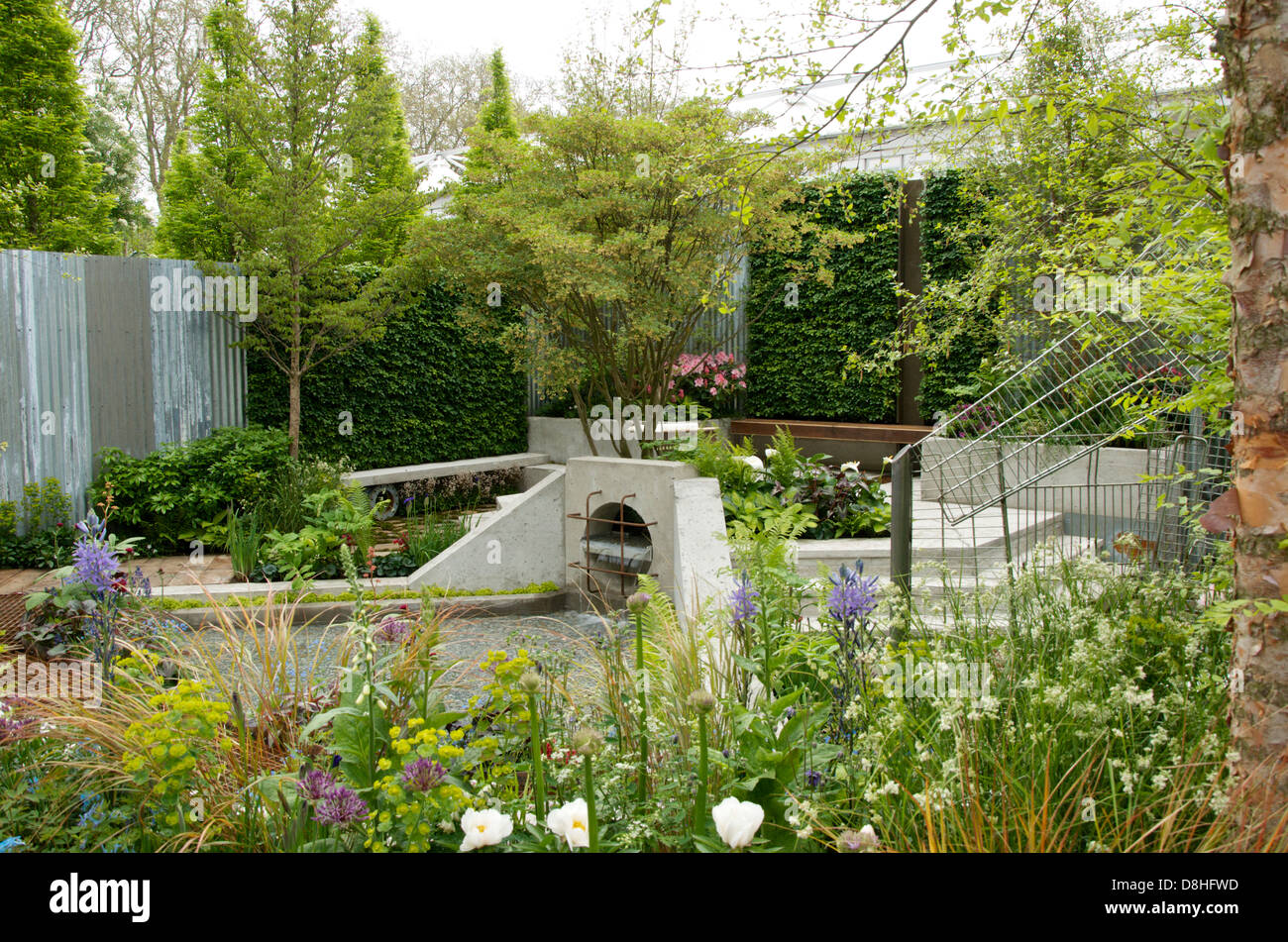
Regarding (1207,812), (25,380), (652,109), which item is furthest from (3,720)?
(652,109)

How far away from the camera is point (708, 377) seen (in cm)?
1195

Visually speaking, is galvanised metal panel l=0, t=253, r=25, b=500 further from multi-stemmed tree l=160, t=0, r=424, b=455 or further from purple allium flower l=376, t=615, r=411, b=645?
purple allium flower l=376, t=615, r=411, b=645

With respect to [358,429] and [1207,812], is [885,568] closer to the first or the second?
[1207,812]

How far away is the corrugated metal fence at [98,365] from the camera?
7941mm

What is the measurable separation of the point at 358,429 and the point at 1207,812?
991cm

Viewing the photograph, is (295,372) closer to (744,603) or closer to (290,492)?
(290,492)

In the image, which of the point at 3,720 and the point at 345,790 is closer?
the point at 345,790

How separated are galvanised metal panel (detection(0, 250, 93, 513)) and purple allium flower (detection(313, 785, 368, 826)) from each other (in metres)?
7.72

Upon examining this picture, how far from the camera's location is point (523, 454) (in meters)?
12.1

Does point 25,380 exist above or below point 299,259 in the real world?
below

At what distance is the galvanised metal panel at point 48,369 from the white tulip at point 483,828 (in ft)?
26.6

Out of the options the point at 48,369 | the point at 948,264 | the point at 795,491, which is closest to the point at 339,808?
the point at 795,491

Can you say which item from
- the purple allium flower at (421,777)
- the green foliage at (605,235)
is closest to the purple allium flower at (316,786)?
the purple allium flower at (421,777)

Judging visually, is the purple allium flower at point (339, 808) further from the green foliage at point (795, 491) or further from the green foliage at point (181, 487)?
the green foliage at point (181, 487)
